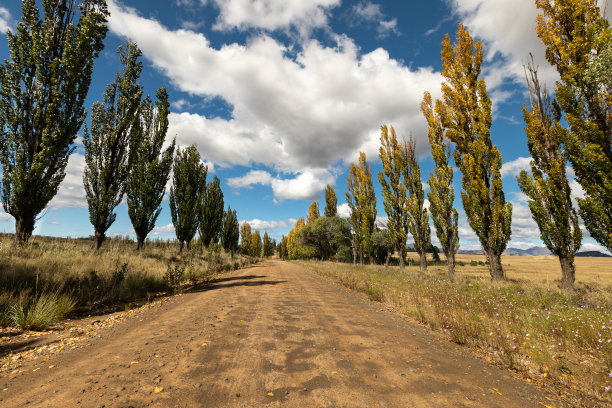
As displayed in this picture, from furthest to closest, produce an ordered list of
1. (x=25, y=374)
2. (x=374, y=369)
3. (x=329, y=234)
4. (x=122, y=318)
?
(x=329, y=234)
(x=122, y=318)
(x=374, y=369)
(x=25, y=374)

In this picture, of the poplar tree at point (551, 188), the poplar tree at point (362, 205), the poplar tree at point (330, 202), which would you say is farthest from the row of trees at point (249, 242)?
the poplar tree at point (551, 188)

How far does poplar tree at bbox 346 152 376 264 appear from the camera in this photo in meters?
26.4

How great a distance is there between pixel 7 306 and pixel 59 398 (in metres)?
4.95

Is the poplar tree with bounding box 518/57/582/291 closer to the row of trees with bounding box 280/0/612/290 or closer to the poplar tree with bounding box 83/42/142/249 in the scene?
the row of trees with bounding box 280/0/612/290

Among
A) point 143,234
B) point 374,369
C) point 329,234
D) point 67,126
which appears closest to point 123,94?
point 67,126

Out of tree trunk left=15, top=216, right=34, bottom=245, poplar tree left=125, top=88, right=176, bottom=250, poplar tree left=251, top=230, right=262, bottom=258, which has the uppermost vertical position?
poplar tree left=125, top=88, right=176, bottom=250

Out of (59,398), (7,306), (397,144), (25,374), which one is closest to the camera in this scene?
(59,398)

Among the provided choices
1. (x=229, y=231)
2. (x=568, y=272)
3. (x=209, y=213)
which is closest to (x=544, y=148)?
(x=568, y=272)

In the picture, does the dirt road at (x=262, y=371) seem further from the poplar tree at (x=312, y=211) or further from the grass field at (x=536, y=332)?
the poplar tree at (x=312, y=211)

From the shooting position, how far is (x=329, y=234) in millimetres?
38000

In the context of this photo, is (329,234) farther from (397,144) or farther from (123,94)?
(123,94)

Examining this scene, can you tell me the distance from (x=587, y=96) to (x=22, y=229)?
23.1 metres

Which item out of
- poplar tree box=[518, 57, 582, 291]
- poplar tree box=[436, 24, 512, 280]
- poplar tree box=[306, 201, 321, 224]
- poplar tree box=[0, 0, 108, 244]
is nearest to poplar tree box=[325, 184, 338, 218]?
poplar tree box=[306, 201, 321, 224]

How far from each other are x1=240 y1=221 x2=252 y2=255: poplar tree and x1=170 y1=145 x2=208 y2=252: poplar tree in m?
38.3
